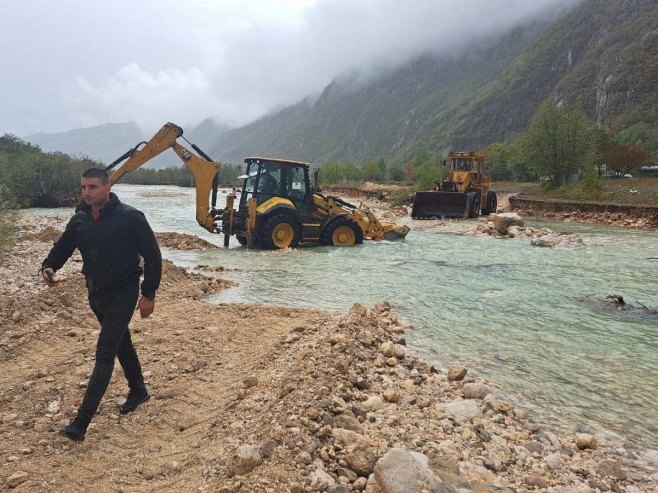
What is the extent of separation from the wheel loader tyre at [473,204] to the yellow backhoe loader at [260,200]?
34.5 feet

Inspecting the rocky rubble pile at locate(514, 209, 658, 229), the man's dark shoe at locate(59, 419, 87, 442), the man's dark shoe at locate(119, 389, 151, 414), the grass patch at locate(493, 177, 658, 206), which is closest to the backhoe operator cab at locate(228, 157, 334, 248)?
the man's dark shoe at locate(119, 389, 151, 414)

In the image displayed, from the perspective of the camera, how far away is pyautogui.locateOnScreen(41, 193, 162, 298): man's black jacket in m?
3.45

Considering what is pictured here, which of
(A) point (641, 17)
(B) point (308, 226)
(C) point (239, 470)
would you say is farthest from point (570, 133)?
(A) point (641, 17)

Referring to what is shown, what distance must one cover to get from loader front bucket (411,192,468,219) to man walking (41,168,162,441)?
20523mm

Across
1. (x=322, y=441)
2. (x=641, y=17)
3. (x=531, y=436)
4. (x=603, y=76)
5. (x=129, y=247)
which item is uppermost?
(x=641, y=17)

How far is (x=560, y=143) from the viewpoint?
31625 mm

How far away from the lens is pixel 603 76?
280 ft

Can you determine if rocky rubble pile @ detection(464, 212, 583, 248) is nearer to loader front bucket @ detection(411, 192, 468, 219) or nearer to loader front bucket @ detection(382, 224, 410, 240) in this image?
loader front bucket @ detection(411, 192, 468, 219)

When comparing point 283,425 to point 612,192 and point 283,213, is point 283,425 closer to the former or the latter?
point 283,213

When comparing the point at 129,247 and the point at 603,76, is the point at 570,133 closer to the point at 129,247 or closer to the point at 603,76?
the point at 129,247

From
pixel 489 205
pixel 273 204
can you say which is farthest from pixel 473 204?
pixel 273 204

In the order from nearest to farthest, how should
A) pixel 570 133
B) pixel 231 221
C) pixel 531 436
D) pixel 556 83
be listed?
1. pixel 531 436
2. pixel 231 221
3. pixel 570 133
4. pixel 556 83

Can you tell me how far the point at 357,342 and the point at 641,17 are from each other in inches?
4305

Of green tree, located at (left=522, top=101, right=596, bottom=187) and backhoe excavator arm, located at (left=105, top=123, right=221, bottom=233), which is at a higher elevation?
green tree, located at (left=522, top=101, right=596, bottom=187)
